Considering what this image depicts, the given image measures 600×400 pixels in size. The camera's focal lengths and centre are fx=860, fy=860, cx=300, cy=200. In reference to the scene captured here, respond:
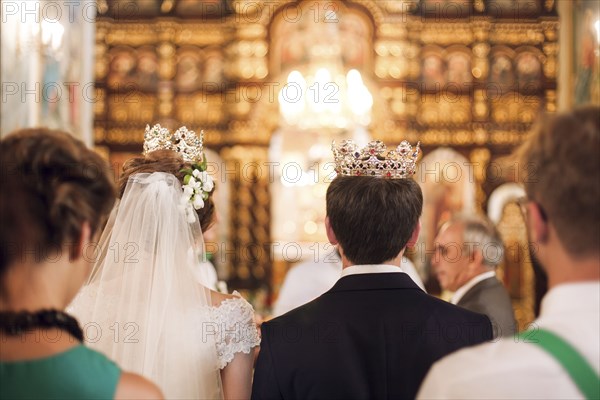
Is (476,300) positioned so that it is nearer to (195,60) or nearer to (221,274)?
(221,274)

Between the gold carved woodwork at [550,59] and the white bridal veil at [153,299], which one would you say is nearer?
the white bridal veil at [153,299]

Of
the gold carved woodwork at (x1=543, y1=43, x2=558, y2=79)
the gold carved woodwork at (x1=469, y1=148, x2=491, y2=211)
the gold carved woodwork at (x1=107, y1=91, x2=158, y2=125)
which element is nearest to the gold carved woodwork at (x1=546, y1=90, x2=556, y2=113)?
the gold carved woodwork at (x1=543, y1=43, x2=558, y2=79)

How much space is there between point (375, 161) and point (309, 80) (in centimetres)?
1101

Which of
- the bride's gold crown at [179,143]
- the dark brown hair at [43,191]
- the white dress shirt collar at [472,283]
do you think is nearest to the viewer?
the dark brown hair at [43,191]

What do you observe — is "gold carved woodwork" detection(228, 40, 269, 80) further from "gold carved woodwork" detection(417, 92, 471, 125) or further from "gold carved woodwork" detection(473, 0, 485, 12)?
"gold carved woodwork" detection(473, 0, 485, 12)

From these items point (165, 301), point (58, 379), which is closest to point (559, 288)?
point (58, 379)

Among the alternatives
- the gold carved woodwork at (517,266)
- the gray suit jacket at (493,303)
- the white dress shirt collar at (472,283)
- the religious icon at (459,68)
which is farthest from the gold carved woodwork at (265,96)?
the gray suit jacket at (493,303)

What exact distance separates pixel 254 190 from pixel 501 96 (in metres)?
4.59

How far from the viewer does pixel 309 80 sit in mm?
14273

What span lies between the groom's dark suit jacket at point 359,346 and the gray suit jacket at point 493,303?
7.37 ft

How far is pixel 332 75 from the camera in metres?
14.1

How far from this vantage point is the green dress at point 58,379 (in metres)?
2.01

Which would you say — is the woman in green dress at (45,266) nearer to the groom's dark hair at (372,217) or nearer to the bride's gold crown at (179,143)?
the groom's dark hair at (372,217)

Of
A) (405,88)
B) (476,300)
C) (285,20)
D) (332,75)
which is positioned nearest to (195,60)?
(285,20)
